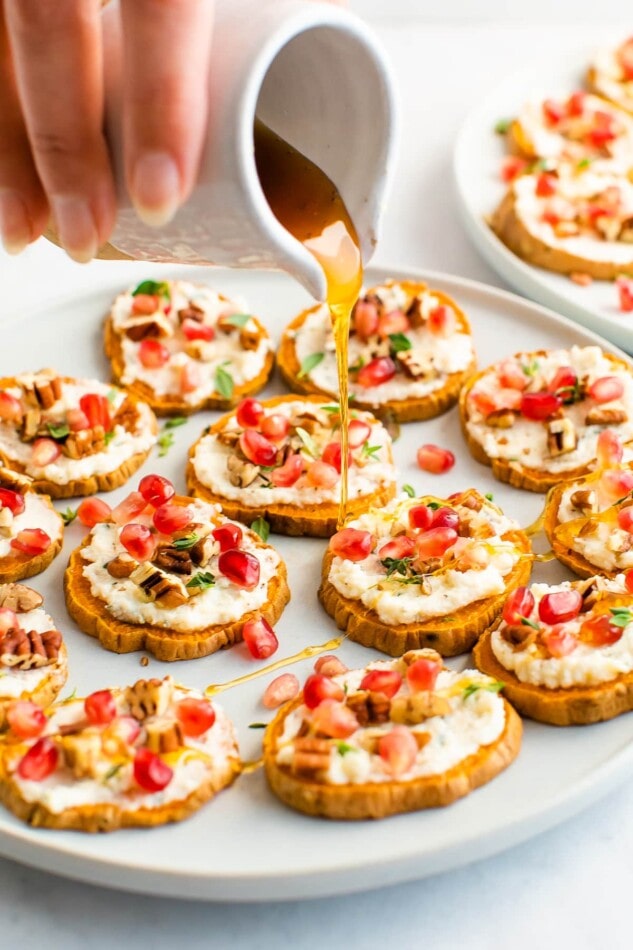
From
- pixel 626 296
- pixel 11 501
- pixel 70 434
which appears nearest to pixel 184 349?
pixel 70 434

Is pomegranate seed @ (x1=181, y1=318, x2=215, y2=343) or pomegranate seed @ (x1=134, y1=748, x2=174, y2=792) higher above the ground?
pomegranate seed @ (x1=181, y1=318, x2=215, y2=343)

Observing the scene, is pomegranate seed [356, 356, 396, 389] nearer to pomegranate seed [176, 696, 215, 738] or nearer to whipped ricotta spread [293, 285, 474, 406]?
whipped ricotta spread [293, 285, 474, 406]

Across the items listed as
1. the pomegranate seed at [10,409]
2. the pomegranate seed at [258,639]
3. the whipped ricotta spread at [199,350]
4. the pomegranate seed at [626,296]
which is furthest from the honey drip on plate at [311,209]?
the pomegranate seed at [626,296]

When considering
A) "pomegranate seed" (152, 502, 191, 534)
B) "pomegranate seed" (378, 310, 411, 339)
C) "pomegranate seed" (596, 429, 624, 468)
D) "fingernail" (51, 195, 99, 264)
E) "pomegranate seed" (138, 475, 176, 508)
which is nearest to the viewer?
"fingernail" (51, 195, 99, 264)

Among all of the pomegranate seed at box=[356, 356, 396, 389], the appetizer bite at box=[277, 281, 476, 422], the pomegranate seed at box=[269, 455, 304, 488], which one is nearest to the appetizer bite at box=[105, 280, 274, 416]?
the appetizer bite at box=[277, 281, 476, 422]

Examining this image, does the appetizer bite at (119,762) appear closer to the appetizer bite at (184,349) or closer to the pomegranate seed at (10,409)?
the pomegranate seed at (10,409)

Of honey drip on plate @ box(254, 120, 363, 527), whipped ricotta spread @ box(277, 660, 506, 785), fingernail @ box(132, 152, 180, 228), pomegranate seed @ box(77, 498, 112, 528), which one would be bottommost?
pomegranate seed @ box(77, 498, 112, 528)

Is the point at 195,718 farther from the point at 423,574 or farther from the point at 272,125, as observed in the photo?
the point at 272,125
